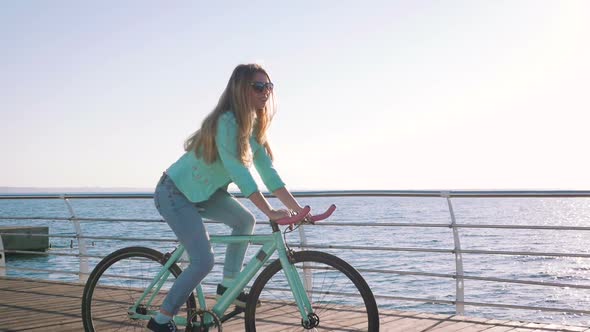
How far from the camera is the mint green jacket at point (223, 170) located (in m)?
3.28

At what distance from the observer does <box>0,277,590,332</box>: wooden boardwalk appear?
434 centimetres

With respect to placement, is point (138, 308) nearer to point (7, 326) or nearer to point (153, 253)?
point (153, 253)

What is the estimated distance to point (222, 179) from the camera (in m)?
3.49

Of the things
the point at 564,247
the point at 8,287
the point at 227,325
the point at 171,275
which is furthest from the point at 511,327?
the point at 564,247

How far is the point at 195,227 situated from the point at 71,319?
77.2 inches

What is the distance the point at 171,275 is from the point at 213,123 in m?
0.89

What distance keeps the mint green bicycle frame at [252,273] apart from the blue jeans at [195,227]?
8cm

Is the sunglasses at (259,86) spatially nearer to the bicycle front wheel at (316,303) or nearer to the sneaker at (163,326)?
the bicycle front wheel at (316,303)

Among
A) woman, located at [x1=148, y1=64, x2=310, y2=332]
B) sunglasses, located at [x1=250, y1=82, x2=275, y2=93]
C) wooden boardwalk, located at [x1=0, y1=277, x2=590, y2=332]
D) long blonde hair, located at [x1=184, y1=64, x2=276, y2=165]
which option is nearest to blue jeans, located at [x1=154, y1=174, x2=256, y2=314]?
woman, located at [x1=148, y1=64, x2=310, y2=332]

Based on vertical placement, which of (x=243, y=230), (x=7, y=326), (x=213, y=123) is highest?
(x=213, y=123)

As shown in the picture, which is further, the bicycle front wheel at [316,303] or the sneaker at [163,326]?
the sneaker at [163,326]

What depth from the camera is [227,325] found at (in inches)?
181

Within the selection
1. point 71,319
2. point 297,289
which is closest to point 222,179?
point 297,289

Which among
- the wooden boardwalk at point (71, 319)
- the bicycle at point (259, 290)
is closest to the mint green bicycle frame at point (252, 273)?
the bicycle at point (259, 290)
